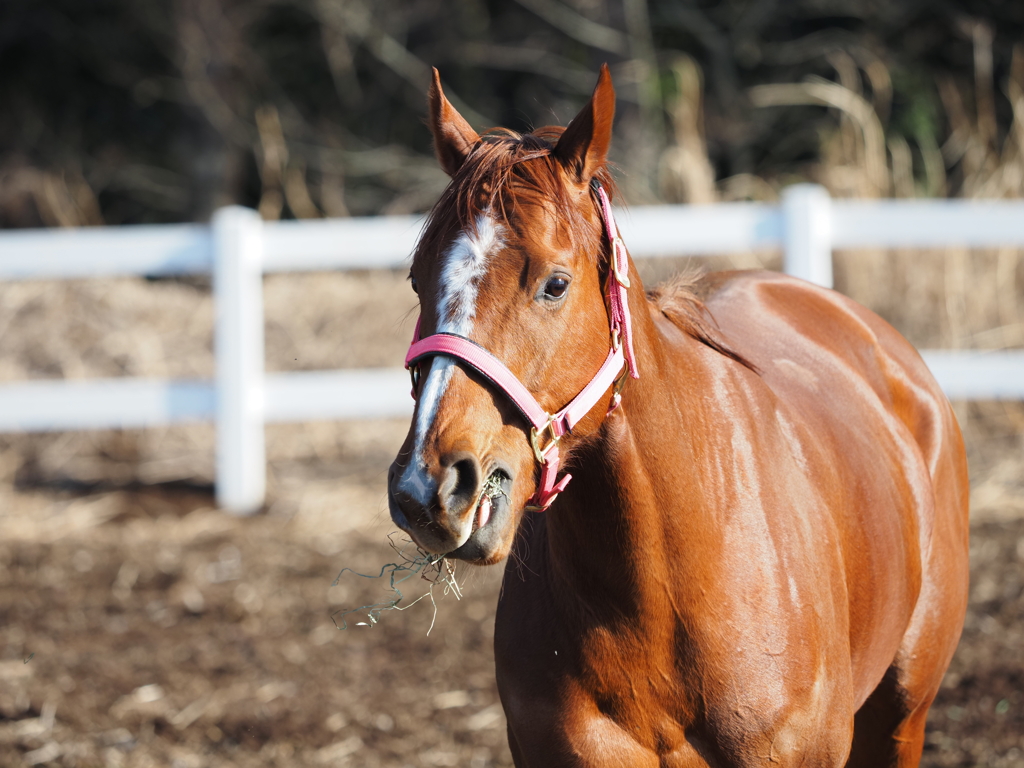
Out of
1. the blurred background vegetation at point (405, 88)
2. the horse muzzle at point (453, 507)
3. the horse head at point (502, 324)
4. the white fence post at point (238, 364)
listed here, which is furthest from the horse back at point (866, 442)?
the blurred background vegetation at point (405, 88)

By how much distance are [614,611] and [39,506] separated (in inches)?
204

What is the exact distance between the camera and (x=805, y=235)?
552 cm

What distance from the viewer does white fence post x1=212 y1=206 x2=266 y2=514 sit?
5.84 metres

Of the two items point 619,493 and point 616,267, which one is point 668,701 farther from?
point 616,267

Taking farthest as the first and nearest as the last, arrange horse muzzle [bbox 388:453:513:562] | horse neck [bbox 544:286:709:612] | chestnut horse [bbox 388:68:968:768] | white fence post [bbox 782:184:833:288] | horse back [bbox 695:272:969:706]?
white fence post [bbox 782:184:833:288], horse back [bbox 695:272:969:706], horse neck [bbox 544:286:709:612], chestnut horse [bbox 388:68:968:768], horse muzzle [bbox 388:453:513:562]

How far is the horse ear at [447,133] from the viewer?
194 centimetres

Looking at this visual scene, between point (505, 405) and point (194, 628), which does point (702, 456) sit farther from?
point (194, 628)

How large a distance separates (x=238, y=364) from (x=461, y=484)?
456 cm

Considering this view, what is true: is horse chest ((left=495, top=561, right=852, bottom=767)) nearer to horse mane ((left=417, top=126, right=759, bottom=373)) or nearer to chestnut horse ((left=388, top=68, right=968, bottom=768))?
chestnut horse ((left=388, top=68, right=968, bottom=768))

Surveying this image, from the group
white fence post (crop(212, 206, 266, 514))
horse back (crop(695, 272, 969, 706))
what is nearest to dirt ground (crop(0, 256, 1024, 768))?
white fence post (crop(212, 206, 266, 514))

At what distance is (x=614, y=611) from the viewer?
1.90 m

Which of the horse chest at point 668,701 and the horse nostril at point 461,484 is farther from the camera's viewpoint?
the horse chest at point 668,701

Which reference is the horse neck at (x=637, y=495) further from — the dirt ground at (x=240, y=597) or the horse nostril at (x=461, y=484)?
the horse nostril at (x=461, y=484)

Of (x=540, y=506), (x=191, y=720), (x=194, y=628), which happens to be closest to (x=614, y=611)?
(x=540, y=506)
